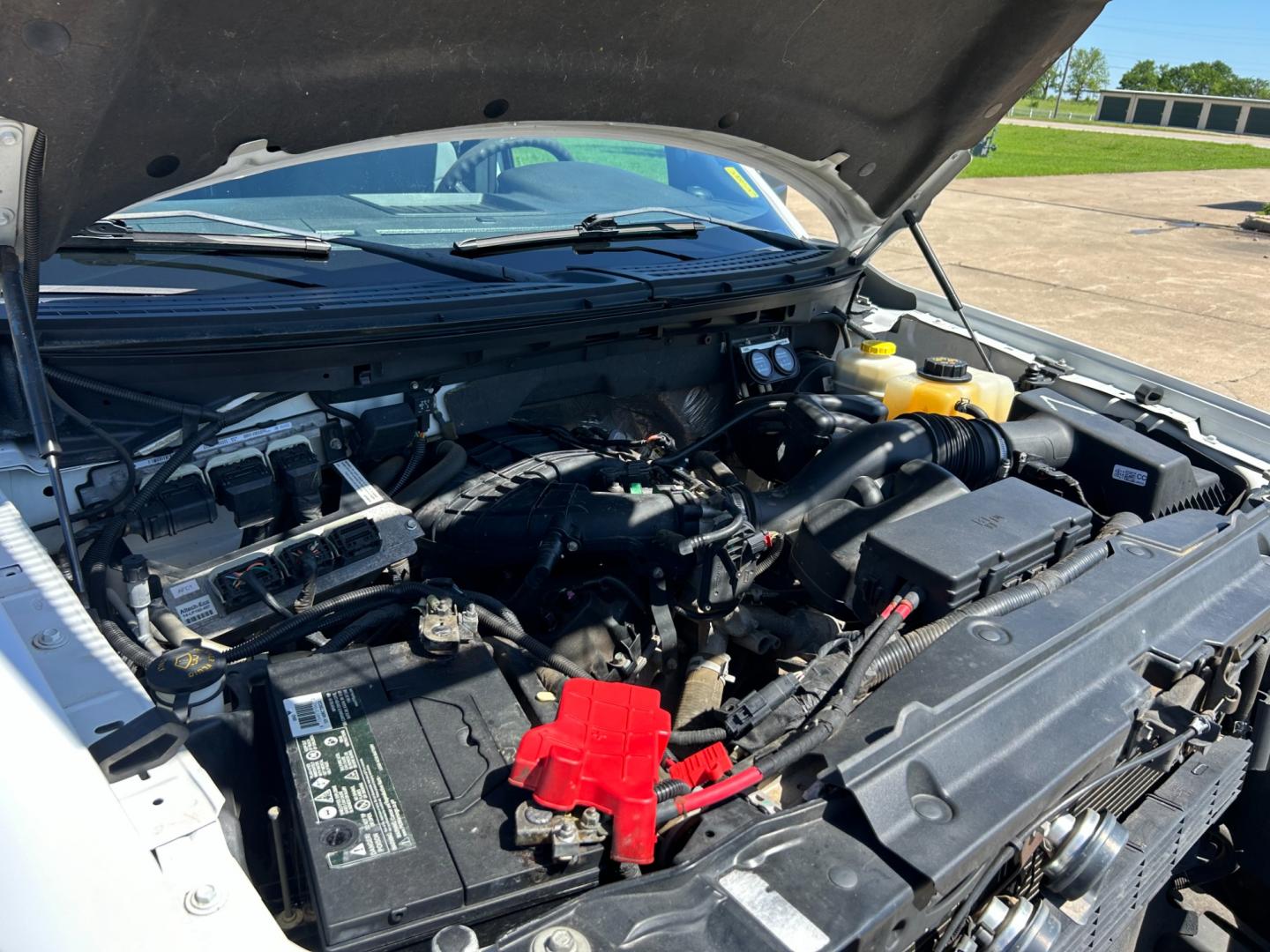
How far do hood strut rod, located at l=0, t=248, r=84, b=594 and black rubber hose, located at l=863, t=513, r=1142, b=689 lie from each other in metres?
1.25

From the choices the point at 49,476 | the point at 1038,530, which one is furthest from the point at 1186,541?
the point at 49,476

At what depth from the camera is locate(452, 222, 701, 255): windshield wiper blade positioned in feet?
7.22

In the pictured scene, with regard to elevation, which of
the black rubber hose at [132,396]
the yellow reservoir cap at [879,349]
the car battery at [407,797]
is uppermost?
the black rubber hose at [132,396]

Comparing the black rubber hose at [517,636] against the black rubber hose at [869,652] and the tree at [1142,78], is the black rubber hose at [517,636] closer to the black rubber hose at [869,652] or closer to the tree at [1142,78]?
the black rubber hose at [869,652]

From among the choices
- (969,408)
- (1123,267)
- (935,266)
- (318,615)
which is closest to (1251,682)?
(969,408)

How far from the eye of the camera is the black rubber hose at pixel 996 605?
4.99ft

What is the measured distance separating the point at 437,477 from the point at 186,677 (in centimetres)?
75

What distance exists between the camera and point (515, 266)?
2.19m

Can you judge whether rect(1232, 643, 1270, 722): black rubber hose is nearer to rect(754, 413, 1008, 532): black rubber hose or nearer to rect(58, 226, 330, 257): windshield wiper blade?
rect(754, 413, 1008, 532): black rubber hose

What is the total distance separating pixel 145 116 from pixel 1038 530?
1.64 meters

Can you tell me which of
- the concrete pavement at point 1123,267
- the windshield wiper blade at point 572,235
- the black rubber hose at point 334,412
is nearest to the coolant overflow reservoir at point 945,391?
the windshield wiper blade at point 572,235

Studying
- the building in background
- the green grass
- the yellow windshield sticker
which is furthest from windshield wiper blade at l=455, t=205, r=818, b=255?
the building in background

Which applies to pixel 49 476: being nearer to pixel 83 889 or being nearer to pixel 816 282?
pixel 83 889

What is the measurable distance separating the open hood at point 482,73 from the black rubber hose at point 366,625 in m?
0.78
